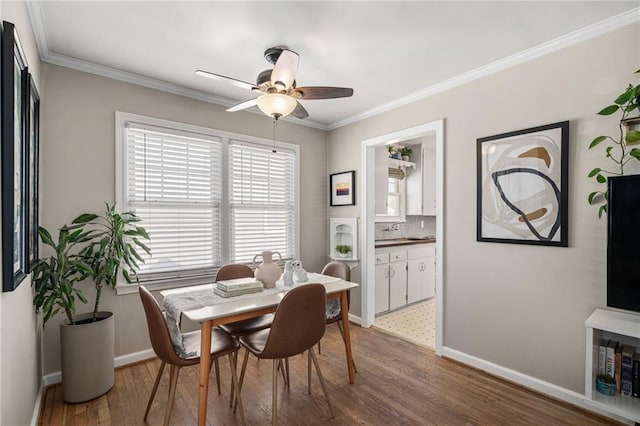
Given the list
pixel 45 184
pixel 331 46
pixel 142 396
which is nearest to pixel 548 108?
pixel 331 46

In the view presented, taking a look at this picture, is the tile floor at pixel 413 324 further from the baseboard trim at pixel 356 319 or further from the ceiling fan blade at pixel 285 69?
the ceiling fan blade at pixel 285 69

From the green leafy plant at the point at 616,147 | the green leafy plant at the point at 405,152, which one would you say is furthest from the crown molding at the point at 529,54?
the green leafy plant at the point at 405,152

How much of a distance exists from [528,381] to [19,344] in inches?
134

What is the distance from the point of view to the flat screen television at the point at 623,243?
1831 mm

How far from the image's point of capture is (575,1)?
1.90 m

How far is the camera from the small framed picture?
4070 millimetres

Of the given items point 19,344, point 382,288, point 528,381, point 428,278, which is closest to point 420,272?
point 428,278

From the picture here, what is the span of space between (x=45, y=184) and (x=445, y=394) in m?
3.53

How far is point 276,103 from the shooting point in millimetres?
2137

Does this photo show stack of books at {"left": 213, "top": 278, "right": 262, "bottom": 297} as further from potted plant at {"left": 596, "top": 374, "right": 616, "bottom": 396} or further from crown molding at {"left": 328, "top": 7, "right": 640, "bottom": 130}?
crown molding at {"left": 328, "top": 7, "right": 640, "bottom": 130}

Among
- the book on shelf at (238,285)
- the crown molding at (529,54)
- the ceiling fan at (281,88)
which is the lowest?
the book on shelf at (238,285)

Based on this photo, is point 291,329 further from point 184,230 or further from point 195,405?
point 184,230

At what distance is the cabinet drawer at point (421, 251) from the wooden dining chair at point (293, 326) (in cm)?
284

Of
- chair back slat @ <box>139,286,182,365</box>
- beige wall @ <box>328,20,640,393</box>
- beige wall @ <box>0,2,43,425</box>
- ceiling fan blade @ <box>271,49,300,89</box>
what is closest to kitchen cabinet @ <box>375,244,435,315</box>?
beige wall @ <box>328,20,640,393</box>
